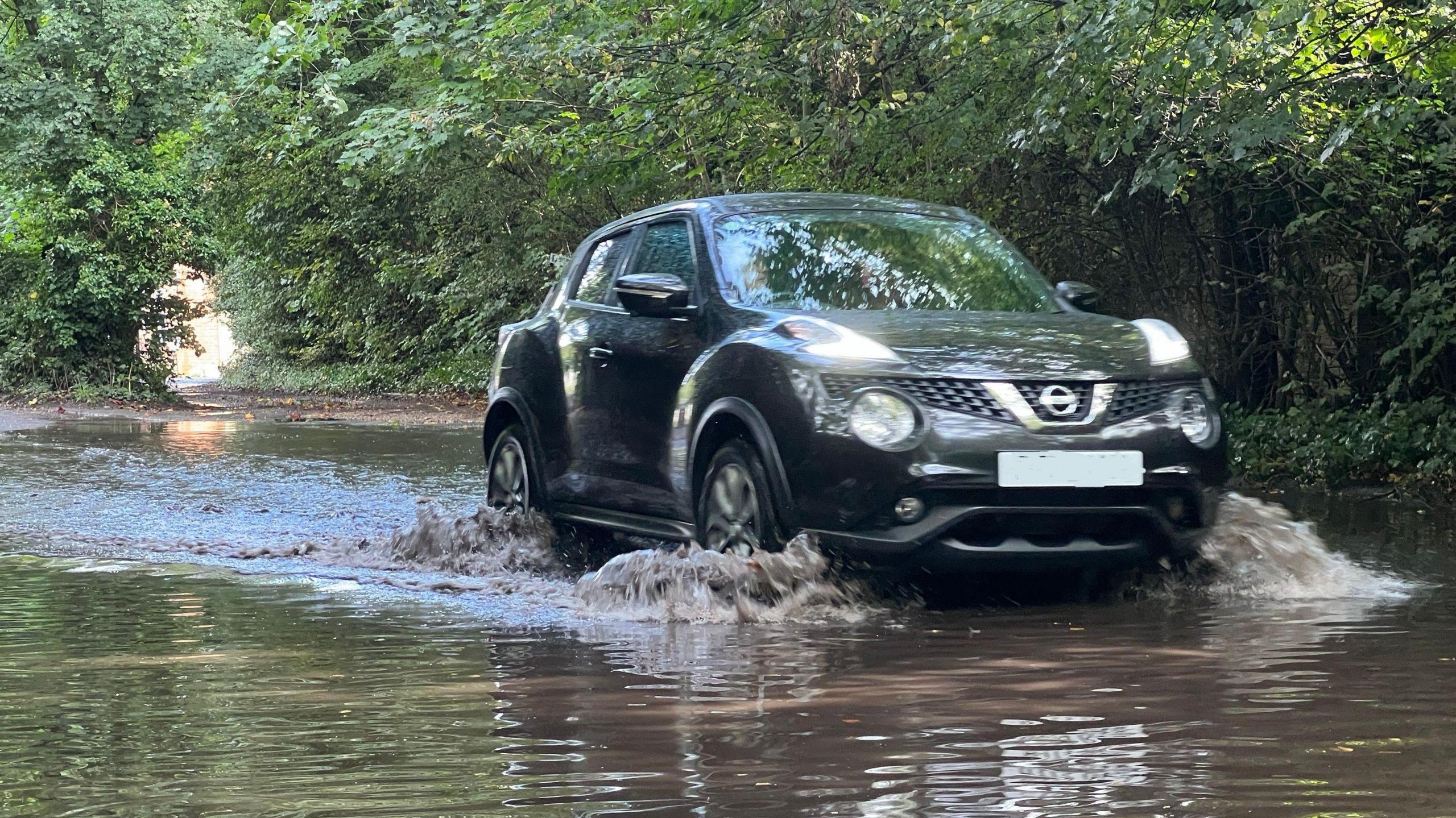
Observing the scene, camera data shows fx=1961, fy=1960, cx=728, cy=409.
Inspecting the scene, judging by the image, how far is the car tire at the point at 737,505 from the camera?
23.3 feet

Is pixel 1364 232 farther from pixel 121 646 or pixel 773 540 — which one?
pixel 121 646

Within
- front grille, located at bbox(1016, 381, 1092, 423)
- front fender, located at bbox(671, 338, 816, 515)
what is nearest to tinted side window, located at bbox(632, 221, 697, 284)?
front fender, located at bbox(671, 338, 816, 515)

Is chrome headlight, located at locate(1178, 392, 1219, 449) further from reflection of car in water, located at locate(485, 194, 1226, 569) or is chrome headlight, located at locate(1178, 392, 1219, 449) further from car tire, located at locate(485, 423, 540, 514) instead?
car tire, located at locate(485, 423, 540, 514)

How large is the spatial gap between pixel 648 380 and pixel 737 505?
3.02 ft

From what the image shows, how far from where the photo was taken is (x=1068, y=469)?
6.81 metres

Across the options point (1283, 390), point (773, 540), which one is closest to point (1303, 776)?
point (773, 540)

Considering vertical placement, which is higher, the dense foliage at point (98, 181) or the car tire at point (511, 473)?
the dense foliage at point (98, 181)

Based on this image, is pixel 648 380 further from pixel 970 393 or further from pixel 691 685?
pixel 691 685

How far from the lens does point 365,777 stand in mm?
4266

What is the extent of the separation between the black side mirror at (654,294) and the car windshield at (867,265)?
0.60ft

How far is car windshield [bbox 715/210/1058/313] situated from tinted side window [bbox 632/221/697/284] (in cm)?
17

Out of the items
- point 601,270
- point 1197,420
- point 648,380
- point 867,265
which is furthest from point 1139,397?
point 601,270

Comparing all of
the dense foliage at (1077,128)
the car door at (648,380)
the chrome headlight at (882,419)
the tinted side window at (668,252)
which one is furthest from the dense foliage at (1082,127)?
the chrome headlight at (882,419)

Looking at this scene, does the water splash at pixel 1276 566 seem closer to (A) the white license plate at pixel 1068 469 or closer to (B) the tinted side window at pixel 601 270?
(A) the white license plate at pixel 1068 469
